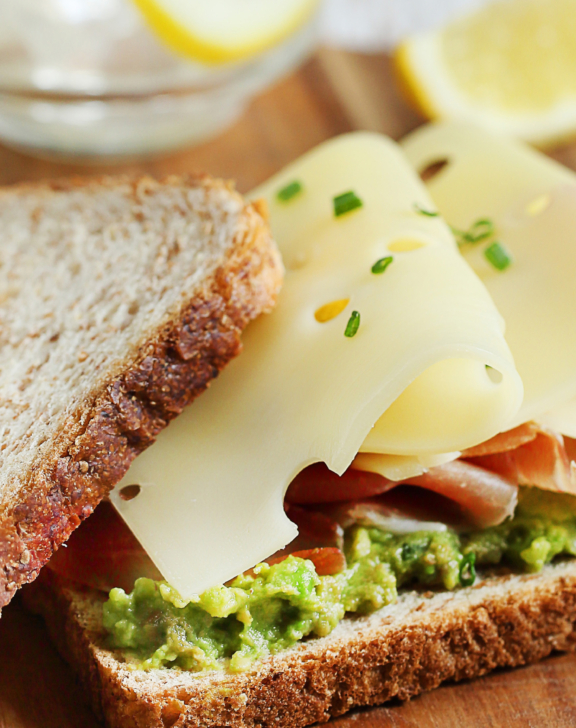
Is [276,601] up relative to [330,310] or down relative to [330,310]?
down

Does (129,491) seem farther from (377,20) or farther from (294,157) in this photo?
(377,20)

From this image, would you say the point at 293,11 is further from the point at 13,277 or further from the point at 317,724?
the point at 317,724

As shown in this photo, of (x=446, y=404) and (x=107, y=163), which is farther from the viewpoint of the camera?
(x=107, y=163)

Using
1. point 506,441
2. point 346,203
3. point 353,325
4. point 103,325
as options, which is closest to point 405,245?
point 346,203

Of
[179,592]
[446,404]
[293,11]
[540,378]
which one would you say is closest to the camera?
[179,592]

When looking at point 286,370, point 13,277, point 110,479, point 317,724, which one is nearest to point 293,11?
point 13,277

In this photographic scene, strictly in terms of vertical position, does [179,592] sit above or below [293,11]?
below
